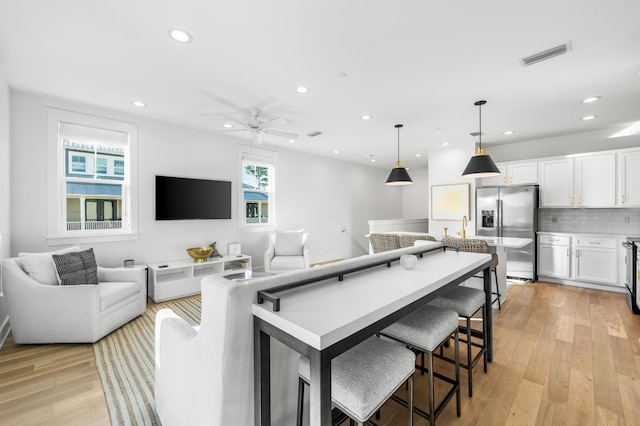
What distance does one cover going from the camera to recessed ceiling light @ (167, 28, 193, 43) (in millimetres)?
2117

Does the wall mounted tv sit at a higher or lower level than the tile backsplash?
higher

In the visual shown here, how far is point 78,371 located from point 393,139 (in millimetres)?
5273

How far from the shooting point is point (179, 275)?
428 centimetres

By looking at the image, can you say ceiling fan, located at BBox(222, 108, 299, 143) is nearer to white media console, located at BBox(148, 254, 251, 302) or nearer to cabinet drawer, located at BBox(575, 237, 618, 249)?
white media console, located at BBox(148, 254, 251, 302)

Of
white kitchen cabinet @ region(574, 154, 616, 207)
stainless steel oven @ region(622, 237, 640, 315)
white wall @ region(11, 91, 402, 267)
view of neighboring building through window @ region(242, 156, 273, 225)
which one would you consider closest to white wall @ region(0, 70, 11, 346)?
white wall @ region(11, 91, 402, 267)

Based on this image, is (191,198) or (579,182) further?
(579,182)

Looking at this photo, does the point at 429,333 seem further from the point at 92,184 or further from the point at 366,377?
the point at 92,184

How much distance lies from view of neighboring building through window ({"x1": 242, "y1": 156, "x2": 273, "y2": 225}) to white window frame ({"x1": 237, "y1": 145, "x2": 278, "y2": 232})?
0.02 metres

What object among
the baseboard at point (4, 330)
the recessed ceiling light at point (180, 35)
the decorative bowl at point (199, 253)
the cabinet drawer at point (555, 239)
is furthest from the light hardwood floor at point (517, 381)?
the recessed ceiling light at point (180, 35)

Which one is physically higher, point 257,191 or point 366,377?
point 257,191

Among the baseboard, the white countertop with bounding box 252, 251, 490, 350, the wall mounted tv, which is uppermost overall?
the wall mounted tv

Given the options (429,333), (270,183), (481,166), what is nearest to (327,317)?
(429,333)

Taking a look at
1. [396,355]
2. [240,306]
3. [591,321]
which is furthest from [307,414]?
[591,321]

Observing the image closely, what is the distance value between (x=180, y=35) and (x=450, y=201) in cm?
545
